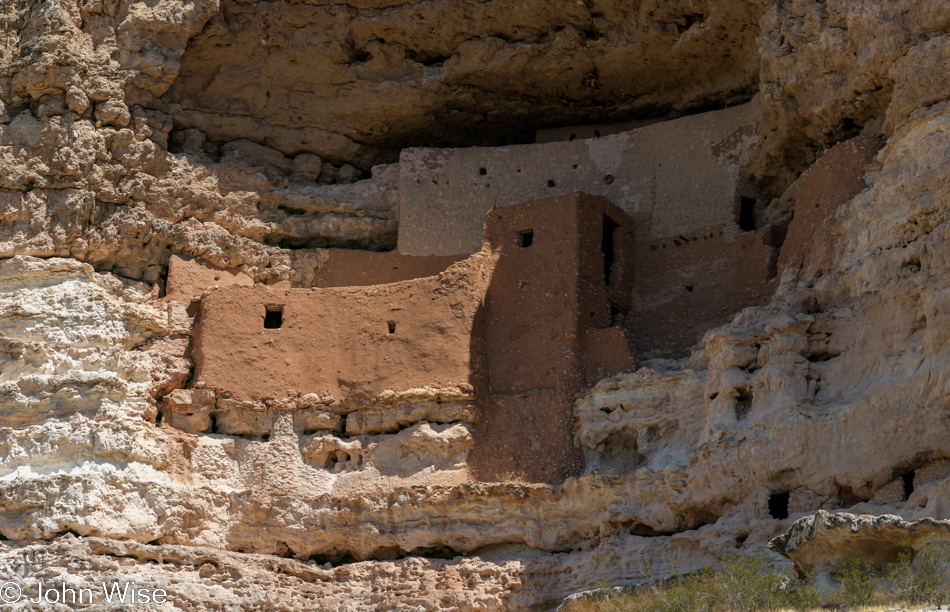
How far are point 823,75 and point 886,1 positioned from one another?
1.42 metres

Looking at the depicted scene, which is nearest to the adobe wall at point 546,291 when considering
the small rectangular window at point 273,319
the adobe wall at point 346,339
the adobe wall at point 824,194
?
the adobe wall at point 346,339

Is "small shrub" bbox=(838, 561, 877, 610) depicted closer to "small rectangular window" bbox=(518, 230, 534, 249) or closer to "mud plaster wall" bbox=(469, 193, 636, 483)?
"mud plaster wall" bbox=(469, 193, 636, 483)

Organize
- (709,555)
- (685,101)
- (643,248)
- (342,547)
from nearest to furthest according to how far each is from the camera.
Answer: (709,555) → (342,547) → (643,248) → (685,101)

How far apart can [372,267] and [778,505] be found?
8673 mm

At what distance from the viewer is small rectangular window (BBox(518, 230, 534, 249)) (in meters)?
21.7

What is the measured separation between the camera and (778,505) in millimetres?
17359

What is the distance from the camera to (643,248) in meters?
22.4

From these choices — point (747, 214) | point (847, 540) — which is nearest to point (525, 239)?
point (747, 214)

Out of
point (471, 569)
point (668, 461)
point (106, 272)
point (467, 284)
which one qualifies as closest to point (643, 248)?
point (467, 284)

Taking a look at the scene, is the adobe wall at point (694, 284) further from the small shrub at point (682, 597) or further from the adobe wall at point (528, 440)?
the small shrub at point (682, 597)

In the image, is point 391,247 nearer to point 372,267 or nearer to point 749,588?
point 372,267

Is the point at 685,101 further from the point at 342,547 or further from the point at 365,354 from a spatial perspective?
the point at 342,547

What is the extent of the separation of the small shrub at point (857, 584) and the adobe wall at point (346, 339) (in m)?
7.57

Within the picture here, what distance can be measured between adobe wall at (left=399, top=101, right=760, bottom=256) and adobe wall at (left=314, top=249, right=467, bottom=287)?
0.17 m
